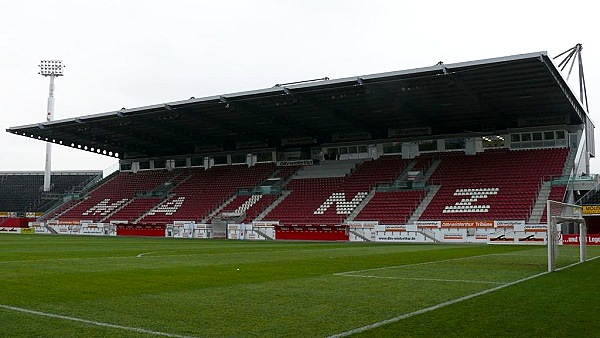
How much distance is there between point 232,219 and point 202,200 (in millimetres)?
6015

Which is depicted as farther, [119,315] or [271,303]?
[271,303]

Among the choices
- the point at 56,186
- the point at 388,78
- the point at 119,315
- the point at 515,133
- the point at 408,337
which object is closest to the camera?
the point at 408,337

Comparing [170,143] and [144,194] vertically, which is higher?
[170,143]

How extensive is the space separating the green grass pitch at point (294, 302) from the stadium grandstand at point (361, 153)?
2144 cm

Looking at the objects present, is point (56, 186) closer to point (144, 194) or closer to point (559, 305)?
point (144, 194)

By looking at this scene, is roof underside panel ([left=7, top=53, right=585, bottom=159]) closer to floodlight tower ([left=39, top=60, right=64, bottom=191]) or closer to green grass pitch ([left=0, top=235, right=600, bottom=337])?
floodlight tower ([left=39, top=60, right=64, bottom=191])

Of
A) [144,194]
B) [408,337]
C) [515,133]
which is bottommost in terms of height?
[408,337]

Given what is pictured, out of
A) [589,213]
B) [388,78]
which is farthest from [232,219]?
[589,213]

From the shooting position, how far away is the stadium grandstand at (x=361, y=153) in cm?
3575

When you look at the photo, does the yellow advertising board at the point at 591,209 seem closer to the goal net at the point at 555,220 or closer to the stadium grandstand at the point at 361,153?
the stadium grandstand at the point at 361,153

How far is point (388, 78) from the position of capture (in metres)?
34.2

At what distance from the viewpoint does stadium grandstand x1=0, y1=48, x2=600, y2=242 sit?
117ft

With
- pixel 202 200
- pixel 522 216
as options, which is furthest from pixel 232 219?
pixel 522 216

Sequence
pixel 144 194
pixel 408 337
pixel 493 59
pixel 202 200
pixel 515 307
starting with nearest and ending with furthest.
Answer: pixel 408 337 → pixel 515 307 → pixel 493 59 → pixel 202 200 → pixel 144 194
